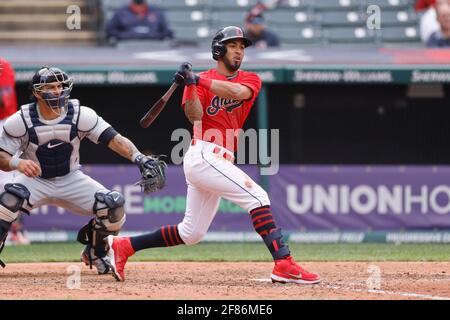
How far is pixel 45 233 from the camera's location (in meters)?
11.8

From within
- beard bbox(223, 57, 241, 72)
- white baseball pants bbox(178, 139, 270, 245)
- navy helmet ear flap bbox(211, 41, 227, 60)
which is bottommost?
white baseball pants bbox(178, 139, 270, 245)

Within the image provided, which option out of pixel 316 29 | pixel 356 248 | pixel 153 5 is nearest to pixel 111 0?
pixel 153 5

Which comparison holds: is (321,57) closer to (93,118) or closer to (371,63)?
(371,63)

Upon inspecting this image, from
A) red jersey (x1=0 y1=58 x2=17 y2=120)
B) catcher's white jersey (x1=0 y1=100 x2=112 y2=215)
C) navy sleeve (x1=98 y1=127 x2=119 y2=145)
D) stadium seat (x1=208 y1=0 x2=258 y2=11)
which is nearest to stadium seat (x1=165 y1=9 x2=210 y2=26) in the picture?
stadium seat (x1=208 y1=0 x2=258 y2=11)

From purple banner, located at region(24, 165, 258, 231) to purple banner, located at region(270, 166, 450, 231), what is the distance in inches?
19.8

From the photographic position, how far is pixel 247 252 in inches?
411

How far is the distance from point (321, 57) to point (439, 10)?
1836mm

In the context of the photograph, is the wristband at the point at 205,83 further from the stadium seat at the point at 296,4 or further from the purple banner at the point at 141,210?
the stadium seat at the point at 296,4

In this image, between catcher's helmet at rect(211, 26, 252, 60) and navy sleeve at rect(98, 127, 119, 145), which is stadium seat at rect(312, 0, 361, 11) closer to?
catcher's helmet at rect(211, 26, 252, 60)

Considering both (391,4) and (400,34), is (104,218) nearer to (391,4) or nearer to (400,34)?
(400,34)

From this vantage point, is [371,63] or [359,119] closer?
[371,63]

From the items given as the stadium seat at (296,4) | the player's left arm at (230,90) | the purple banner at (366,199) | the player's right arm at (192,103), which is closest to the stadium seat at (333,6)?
the stadium seat at (296,4)

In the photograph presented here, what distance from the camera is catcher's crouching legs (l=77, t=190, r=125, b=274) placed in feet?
24.2

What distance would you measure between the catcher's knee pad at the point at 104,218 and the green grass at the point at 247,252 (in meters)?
1.87
